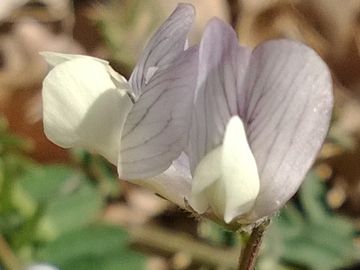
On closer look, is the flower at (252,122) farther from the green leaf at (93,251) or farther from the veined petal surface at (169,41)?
the green leaf at (93,251)

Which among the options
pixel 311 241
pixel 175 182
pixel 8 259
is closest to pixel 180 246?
pixel 311 241

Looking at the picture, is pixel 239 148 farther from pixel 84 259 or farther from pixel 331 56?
pixel 331 56

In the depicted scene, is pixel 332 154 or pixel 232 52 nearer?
pixel 232 52

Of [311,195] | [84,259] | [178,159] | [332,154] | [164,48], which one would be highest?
[164,48]

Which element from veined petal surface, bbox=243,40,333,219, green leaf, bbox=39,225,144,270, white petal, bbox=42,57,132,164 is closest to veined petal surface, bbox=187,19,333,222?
veined petal surface, bbox=243,40,333,219

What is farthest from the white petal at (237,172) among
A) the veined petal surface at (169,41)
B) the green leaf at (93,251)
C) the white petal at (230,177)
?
the green leaf at (93,251)

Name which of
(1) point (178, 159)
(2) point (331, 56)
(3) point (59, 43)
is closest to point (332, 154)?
(2) point (331, 56)
